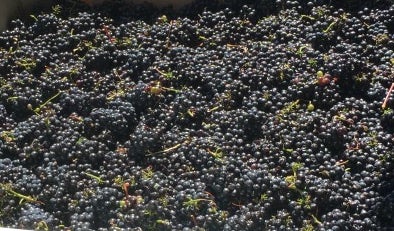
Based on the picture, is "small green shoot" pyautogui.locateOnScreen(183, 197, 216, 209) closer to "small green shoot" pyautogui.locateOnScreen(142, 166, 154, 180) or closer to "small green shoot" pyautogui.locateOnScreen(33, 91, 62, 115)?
"small green shoot" pyautogui.locateOnScreen(142, 166, 154, 180)

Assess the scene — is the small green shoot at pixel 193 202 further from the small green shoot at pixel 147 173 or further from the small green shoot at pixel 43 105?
the small green shoot at pixel 43 105

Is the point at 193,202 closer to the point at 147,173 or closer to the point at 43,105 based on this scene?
the point at 147,173

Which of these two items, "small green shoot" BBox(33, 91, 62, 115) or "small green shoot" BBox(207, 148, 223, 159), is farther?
"small green shoot" BBox(33, 91, 62, 115)

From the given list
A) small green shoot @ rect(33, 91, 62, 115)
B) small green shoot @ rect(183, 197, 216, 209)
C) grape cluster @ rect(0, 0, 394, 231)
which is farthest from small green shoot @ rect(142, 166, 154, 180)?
small green shoot @ rect(33, 91, 62, 115)

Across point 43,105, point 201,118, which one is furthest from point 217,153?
point 43,105

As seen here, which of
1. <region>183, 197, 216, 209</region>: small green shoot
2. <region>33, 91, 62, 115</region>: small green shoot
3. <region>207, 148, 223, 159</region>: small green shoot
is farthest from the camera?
<region>33, 91, 62, 115</region>: small green shoot

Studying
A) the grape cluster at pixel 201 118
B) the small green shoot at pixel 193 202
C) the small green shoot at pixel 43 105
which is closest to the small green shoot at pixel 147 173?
the grape cluster at pixel 201 118

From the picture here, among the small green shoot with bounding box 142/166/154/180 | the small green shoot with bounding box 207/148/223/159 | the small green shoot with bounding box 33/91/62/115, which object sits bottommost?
the small green shoot with bounding box 142/166/154/180

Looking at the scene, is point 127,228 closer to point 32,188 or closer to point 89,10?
point 32,188

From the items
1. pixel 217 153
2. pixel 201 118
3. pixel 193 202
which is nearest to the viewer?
pixel 193 202

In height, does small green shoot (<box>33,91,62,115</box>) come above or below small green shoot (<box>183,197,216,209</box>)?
above
